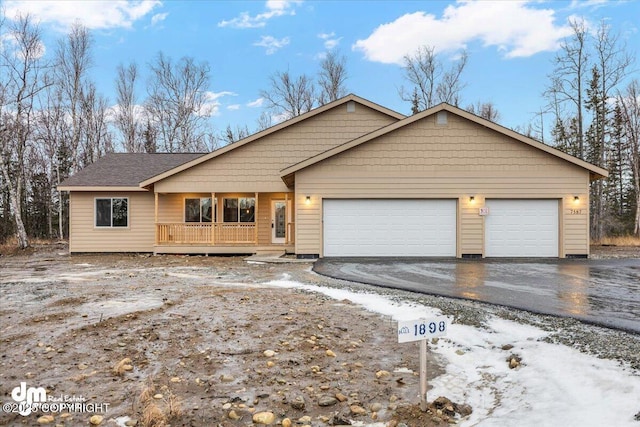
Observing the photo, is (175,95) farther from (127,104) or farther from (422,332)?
(422,332)

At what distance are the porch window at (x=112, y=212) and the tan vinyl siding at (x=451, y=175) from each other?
7781 millimetres

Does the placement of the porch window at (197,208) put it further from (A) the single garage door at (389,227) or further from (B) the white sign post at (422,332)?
(B) the white sign post at (422,332)

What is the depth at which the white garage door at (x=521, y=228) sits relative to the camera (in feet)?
43.8

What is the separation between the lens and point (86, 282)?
8836 mm

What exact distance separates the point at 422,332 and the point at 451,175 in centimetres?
1109

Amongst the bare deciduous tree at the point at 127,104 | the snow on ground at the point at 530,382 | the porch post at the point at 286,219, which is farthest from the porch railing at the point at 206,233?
the bare deciduous tree at the point at 127,104

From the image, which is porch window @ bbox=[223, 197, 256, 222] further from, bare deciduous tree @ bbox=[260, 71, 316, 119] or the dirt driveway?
bare deciduous tree @ bbox=[260, 71, 316, 119]

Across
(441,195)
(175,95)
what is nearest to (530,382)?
(441,195)

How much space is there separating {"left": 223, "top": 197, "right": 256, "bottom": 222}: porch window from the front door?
85cm

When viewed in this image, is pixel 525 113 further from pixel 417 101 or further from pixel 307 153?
pixel 307 153

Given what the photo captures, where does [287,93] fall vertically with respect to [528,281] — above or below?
above

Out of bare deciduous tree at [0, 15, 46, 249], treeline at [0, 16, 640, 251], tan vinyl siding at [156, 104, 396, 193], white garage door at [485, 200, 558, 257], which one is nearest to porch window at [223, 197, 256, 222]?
tan vinyl siding at [156, 104, 396, 193]

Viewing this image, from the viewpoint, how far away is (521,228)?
13.4 metres

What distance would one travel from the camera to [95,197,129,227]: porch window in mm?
16562
